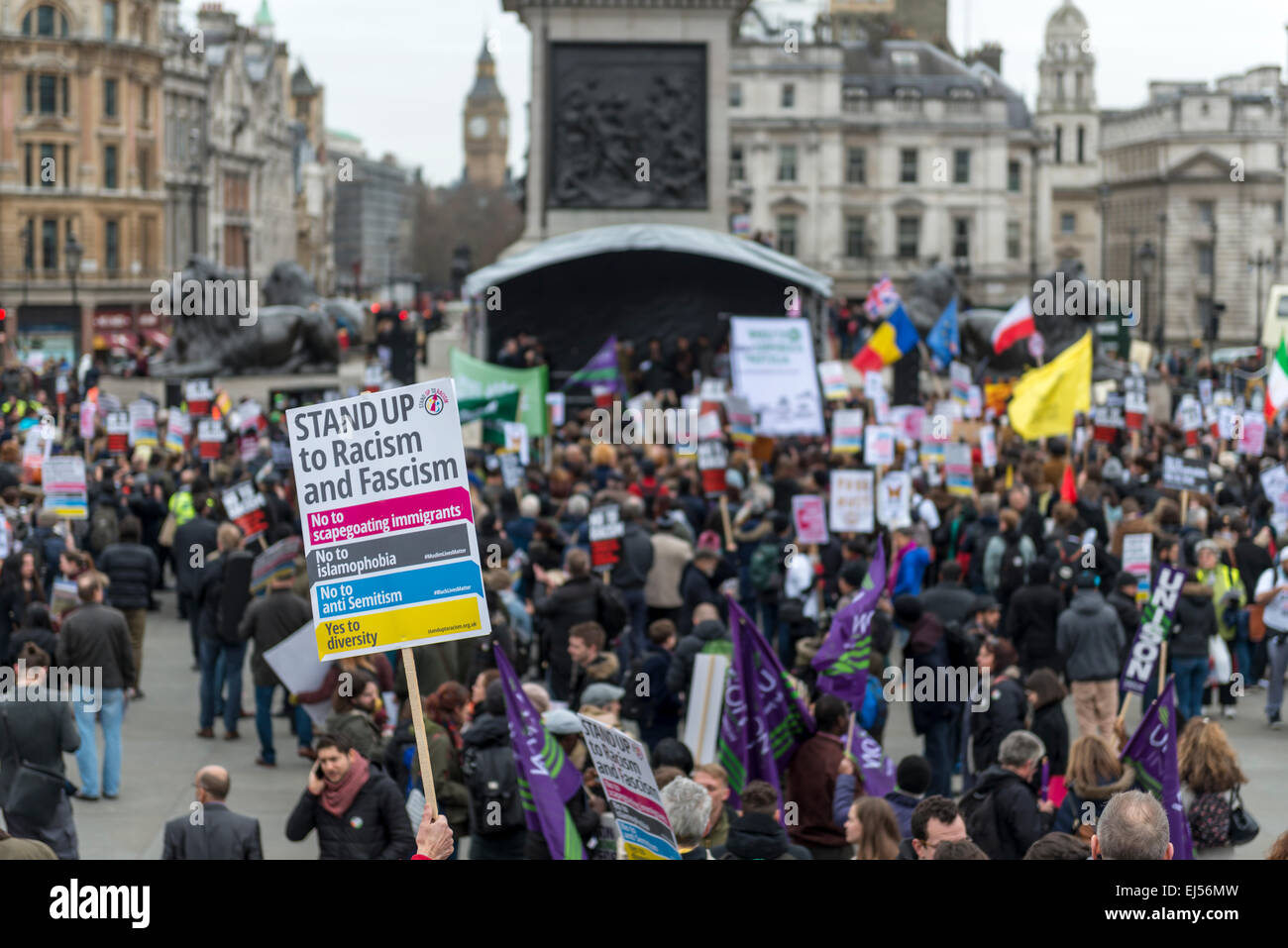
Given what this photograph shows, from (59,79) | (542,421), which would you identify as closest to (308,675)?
(542,421)

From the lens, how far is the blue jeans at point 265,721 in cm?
1316

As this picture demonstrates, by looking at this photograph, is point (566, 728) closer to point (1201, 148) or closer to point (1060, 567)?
point (1060, 567)

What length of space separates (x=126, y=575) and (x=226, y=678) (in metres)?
1.15

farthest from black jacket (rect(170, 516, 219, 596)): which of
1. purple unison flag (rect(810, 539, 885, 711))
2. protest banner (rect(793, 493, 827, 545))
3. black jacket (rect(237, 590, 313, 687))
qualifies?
purple unison flag (rect(810, 539, 885, 711))

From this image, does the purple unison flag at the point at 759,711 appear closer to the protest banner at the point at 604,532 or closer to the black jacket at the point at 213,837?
the black jacket at the point at 213,837

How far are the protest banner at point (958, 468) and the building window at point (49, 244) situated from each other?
61.3 metres

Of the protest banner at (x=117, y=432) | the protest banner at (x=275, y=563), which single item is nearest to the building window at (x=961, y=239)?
the protest banner at (x=117, y=432)

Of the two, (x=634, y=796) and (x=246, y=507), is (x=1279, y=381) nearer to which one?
(x=246, y=507)

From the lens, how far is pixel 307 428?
6.16 meters

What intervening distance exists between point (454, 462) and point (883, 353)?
731 inches

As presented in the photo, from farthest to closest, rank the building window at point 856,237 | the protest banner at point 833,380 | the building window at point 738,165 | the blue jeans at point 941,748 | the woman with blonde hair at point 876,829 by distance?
the building window at point 856,237 → the building window at point 738,165 → the protest banner at point 833,380 → the blue jeans at point 941,748 → the woman with blonde hair at point 876,829

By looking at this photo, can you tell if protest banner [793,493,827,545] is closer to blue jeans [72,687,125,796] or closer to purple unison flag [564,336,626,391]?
blue jeans [72,687,125,796]
